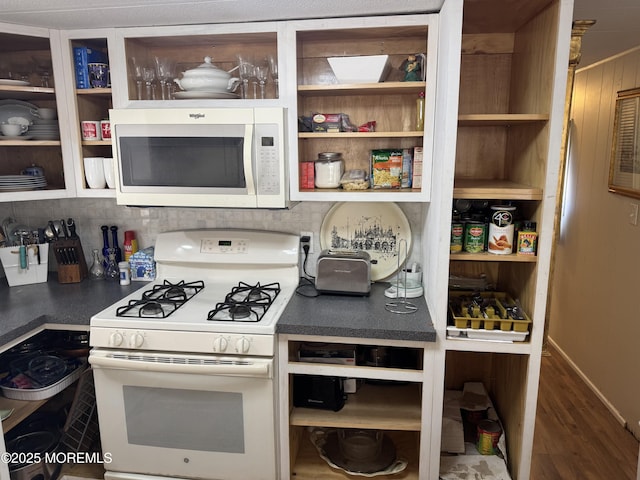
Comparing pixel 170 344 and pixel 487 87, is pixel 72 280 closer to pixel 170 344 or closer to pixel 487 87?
pixel 170 344

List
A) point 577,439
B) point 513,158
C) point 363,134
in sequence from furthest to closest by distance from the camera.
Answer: point 577,439
point 513,158
point 363,134

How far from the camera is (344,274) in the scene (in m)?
1.98

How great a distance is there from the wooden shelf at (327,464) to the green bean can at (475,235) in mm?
921

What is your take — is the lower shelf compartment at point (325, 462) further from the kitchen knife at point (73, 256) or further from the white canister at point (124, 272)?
the kitchen knife at point (73, 256)

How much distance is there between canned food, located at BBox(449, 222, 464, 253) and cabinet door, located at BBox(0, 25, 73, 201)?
167 cm

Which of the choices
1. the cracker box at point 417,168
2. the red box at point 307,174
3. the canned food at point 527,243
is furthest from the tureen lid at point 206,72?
the canned food at point 527,243

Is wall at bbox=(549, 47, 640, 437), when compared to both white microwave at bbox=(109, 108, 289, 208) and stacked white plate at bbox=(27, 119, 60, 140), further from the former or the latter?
stacked white plate at bbox=(27, 119, 60, 140)

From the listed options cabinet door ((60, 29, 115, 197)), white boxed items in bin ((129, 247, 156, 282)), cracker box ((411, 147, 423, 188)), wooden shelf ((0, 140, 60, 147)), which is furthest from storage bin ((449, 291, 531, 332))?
wooden shelf ((0, 140, 60, 147))

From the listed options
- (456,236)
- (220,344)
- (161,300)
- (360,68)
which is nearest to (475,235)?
(456,236)

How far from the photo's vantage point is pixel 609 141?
9.22 feet

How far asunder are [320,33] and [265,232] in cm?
91

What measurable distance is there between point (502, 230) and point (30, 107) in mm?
2076

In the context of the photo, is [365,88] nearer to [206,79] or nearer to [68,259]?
[206,79]

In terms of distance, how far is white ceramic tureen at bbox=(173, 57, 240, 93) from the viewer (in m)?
1.84
